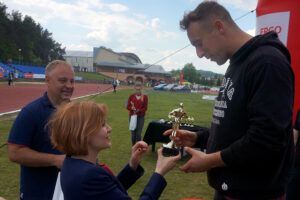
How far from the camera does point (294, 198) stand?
110 inches

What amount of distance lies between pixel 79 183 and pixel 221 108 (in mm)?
1038

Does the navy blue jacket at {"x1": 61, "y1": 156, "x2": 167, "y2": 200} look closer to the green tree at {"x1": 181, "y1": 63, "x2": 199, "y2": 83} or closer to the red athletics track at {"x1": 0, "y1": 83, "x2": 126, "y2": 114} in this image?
the red athletics track at {"x1": 0, "y1": 83, "x2": 126, "y2": 114}

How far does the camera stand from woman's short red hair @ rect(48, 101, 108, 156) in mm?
1529

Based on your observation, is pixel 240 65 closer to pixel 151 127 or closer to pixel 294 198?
pixel 294 198

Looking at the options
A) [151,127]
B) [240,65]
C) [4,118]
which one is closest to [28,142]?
[240,65]

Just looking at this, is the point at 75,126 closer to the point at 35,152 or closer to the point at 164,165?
the point at 164,165

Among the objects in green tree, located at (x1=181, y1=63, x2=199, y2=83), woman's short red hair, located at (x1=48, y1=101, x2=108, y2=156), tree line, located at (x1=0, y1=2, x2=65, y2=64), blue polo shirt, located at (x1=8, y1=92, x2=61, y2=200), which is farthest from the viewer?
green tree, located at (x1=181, y1=63, x2=199, y2=83)

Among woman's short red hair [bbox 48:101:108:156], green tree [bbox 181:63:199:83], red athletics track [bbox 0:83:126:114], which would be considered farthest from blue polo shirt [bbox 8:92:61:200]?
green tree [bbox 181:63:199:83]

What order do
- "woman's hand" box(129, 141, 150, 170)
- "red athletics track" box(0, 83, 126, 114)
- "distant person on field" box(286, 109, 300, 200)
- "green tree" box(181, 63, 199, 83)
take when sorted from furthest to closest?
"green tree" box(181, 63, 199, 83) < "red athletics track" box(0, 83, 126, 114) < "distant person on field" box(286, 109, 300, 200) < "woman's hand" box(129, 141, 150, 170)

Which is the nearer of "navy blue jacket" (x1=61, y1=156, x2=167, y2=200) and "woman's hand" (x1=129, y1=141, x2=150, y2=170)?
"navy blue jacket" (x1=61, y1=156, x2=167, y2=200)

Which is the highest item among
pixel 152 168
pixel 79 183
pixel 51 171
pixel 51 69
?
pixel 51 69

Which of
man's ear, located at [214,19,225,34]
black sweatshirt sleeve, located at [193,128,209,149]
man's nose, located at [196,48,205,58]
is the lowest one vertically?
black sweatshirt sleeve, located at [193,128,209,149]

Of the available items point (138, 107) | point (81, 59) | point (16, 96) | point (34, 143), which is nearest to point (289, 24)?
point (34, 143)

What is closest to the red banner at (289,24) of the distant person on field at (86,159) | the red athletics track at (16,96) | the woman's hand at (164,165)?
the woman's hand at (164,165)
